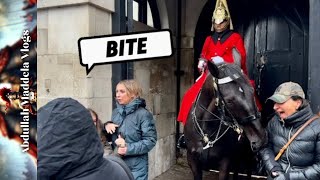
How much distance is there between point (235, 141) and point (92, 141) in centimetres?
250

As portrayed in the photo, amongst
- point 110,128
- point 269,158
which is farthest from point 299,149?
point 110,128

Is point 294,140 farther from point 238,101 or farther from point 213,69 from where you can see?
point 213,69

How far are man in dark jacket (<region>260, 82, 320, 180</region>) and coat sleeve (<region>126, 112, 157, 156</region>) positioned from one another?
853 millimetres

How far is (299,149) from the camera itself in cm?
272

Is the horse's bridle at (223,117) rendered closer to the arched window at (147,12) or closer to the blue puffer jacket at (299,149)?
the blue puffer jacket at (299,149)

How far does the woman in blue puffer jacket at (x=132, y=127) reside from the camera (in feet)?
10.3

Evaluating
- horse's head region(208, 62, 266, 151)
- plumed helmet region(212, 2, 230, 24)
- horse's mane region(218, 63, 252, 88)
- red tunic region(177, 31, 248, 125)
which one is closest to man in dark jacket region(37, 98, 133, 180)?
horse's head region(208, 62, 266, 151)

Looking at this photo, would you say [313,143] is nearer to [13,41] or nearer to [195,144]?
[195,144]

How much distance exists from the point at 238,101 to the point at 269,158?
0.51m

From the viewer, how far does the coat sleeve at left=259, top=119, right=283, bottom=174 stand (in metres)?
2.83

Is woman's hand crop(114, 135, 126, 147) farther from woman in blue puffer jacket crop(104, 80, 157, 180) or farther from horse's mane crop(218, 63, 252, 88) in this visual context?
horse's mane crop(218, 63, 252, 88)

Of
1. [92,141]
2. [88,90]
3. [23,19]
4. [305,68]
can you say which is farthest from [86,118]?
[305,68]

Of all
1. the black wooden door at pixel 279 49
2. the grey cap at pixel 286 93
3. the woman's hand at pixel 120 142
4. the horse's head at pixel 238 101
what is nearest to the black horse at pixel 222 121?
the horse's head at pixel 238 101

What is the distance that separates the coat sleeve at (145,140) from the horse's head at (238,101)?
0.61 m
